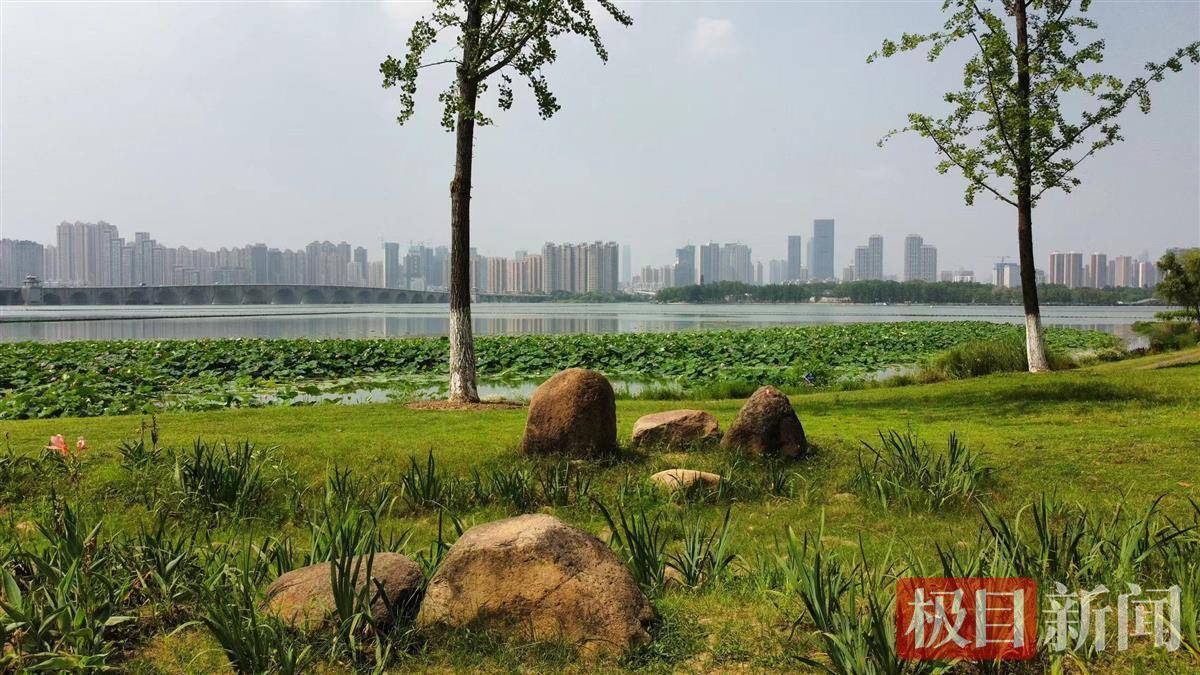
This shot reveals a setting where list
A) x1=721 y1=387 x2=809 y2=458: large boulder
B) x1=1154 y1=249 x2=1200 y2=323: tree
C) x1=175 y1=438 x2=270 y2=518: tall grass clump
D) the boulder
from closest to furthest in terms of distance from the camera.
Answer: x1=175 y1=438 x2=270 y2=518: tall grass clump
the boulder
x1=721 y1=387 x2=809 y2=458: large boulder
x1=1154 y1=249 x2=1200 y2=323: tree

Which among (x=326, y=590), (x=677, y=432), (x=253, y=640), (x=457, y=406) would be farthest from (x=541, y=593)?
(x=457, y=406)

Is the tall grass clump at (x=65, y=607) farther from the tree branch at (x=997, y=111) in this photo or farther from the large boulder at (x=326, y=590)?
the tree branch at (x=997, y=111)

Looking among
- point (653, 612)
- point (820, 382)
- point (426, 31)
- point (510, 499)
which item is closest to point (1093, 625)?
point (653, 612)

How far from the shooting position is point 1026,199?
1717cm

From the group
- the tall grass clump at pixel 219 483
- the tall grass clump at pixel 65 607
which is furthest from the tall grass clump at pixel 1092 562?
the tall grass clump at pixel 219 483

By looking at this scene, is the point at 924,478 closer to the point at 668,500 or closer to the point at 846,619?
the point at 668,500

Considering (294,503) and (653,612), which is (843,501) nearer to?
(653,612)

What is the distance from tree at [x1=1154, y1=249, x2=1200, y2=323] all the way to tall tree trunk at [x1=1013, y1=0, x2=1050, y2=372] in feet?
89.2

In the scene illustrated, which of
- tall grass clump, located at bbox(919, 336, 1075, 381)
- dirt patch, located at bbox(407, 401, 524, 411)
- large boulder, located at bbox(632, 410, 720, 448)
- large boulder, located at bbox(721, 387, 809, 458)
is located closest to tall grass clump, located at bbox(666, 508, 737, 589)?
large boulder, located at bbox(721, 387, 809, 458)

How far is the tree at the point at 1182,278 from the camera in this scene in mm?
37188

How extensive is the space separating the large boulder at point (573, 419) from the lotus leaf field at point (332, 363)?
902cm

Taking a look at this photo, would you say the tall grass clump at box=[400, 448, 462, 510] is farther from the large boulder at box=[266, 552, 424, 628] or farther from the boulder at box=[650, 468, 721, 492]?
the large boulder at box=[266, 552, 424, 628]

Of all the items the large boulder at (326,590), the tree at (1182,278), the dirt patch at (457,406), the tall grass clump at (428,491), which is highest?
the tree at (1182,278)

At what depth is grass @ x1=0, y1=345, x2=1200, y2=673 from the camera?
12.8 ft
